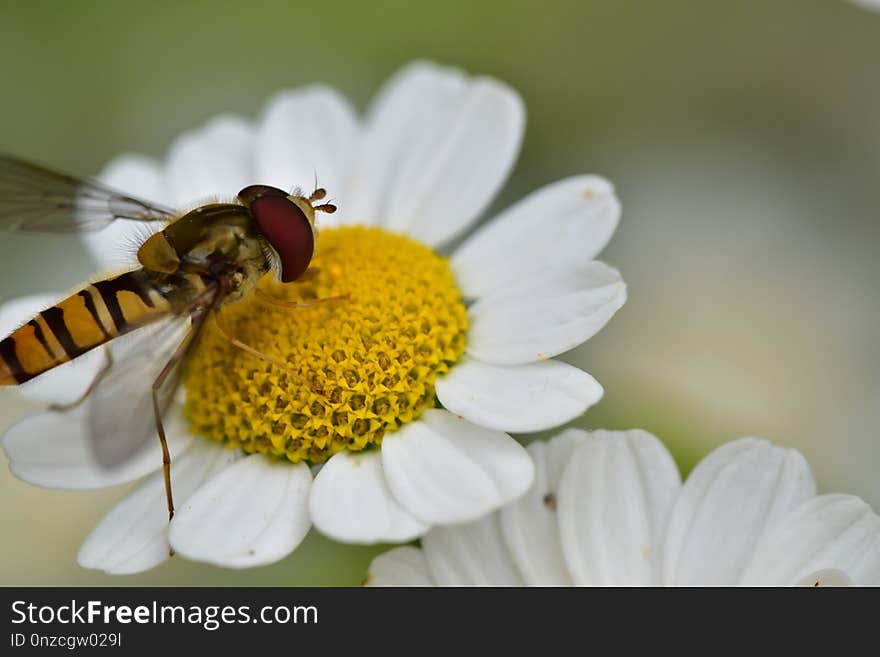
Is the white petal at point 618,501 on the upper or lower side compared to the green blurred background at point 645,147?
lower

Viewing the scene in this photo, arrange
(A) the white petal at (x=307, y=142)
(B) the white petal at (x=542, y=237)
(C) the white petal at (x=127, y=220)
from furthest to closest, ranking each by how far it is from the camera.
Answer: (A) the white petal at (x=307, y=142)
(C) the white petal at (x=127, y=220)
(B) the white petal at (x=542, y=237)

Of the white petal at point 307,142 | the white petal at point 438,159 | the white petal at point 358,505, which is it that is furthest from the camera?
the white petal at point 307,142

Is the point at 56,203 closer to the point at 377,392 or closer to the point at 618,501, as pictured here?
the point at 377,392

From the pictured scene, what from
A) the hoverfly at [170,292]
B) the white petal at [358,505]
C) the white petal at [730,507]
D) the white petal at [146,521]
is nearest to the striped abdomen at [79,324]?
the hoverfly at [170,292]

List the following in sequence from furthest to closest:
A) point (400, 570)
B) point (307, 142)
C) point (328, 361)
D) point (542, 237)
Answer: point (307, 142), point (542, 237), point (328, 361), point (400, 570)

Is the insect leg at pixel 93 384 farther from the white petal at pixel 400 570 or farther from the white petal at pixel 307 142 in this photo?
the white petal at pixel 307 142

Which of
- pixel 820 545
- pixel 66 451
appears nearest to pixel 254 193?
pixel 66 451
